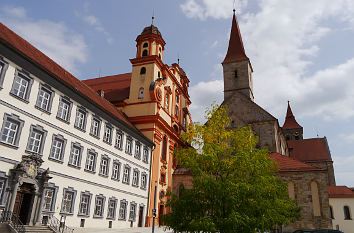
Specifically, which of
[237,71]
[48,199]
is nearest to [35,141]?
[48,199]

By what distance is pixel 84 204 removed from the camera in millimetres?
20641

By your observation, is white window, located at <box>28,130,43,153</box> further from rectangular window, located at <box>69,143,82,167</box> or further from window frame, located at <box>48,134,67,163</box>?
rectangular window, located at <box>69,143,82,167</box>

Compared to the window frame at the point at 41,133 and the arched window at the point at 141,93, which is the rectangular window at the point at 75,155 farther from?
the arched window at the point at 141,93

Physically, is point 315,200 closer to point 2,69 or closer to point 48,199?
point 48,199

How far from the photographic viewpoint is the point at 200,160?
15.0m

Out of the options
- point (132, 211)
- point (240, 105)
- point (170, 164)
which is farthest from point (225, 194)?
point (240, 105)

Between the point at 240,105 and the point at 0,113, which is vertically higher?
the point at 240,105

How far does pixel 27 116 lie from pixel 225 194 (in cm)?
1145

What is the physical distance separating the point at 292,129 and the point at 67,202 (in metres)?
68.3

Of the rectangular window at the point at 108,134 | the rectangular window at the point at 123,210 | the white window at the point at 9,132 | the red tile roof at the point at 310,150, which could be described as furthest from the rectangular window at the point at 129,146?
the red tile roof at the point at 310,150

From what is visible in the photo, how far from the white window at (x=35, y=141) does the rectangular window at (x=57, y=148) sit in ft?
3.22

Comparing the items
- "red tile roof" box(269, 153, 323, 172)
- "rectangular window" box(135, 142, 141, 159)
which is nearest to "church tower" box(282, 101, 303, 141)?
"red tile roof" box(269, 153, 323, 172)

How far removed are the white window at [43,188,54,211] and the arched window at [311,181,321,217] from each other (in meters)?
22.4

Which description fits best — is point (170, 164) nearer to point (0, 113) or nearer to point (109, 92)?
point (109, 92)
